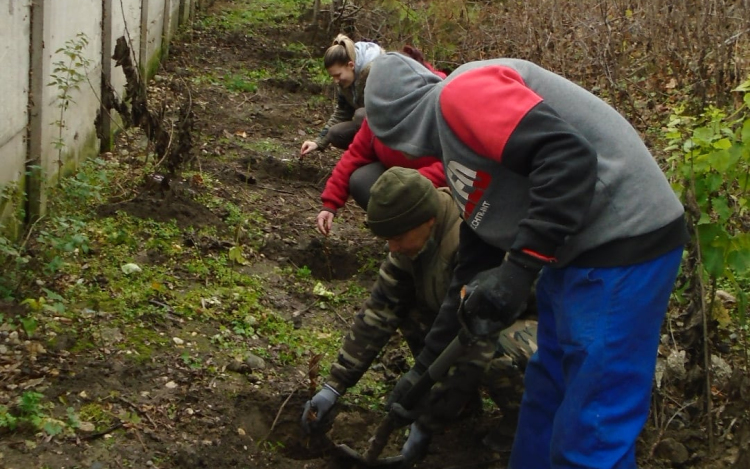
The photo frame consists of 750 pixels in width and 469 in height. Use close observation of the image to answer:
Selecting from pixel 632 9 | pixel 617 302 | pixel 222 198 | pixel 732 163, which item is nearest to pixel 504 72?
pixel 617 302

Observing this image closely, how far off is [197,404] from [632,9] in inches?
252

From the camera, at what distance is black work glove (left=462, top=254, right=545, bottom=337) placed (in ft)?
8.42

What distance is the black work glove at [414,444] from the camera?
383 cm

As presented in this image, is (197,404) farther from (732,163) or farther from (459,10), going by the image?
(459,10)

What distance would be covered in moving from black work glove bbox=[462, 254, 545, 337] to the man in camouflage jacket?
0.68 meters

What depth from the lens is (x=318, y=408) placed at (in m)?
3.93

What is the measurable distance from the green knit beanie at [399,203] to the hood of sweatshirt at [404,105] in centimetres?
53

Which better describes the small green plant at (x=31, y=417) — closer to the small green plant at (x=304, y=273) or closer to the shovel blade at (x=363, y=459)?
the shovel blade at (x=363, y=459)

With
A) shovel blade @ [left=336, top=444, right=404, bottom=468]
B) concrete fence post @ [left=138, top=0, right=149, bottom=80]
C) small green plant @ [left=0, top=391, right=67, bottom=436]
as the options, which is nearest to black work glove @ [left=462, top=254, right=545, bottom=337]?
shovel blade @ [left=336, top=444, right=404, bottom=468]

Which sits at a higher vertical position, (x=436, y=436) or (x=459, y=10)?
(x=459, y=10)

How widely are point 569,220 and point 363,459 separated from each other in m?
1.79

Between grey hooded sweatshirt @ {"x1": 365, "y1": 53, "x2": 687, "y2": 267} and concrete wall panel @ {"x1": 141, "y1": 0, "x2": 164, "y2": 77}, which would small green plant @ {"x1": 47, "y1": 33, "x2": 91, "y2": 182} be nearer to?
concrete wall panel @ {"x1": 141, "y1": 0, "x2": 164, "y2": 77}

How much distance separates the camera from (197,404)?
3.91m

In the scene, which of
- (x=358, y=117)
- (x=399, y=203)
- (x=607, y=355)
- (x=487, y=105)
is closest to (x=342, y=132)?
Answer: (x=358, y=117)
